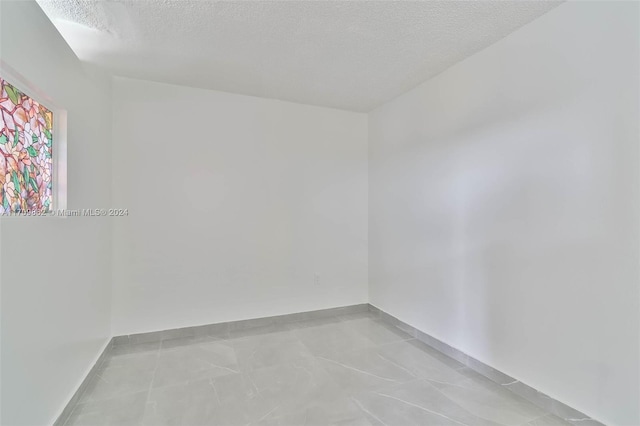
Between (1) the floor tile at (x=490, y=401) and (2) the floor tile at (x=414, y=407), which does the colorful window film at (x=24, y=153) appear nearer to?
(2) the floor tile at (x=414, y=407)

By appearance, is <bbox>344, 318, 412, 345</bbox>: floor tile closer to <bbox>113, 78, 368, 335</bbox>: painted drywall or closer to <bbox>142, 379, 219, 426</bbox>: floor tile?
<bbox>113, 78, 368, 335</bbox>: painted drywall

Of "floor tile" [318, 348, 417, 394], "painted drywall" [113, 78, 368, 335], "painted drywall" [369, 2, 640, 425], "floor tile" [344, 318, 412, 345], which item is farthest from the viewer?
"floor tile" [344, 318, 412, 345]

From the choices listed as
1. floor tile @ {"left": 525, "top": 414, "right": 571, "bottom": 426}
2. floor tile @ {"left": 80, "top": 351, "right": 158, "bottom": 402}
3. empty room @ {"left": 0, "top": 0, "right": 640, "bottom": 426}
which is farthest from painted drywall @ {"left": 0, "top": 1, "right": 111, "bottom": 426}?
floor tile @ {"left": 525, "top": 414, "right": 571, "bottom": 426}

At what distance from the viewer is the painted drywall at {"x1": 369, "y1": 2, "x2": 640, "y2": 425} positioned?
1.58m

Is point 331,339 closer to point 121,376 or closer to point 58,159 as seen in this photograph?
point 121,376

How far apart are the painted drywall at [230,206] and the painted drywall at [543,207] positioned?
1.07 m

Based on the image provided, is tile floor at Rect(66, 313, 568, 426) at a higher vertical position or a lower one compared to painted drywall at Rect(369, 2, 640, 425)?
lower

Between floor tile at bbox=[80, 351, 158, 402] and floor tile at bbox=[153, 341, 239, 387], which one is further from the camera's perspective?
floor tile at bbox=[153, 341, 239, 387]

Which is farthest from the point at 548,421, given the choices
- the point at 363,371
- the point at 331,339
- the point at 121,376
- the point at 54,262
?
the point at 54,262

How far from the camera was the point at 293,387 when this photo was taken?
2129mm

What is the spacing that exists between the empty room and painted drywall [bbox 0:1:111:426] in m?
0.02

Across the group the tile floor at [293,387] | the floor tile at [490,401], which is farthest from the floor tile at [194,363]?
the floor tile at [490,401]

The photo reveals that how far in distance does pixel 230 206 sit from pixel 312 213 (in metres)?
0.96

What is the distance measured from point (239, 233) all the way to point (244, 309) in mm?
836
